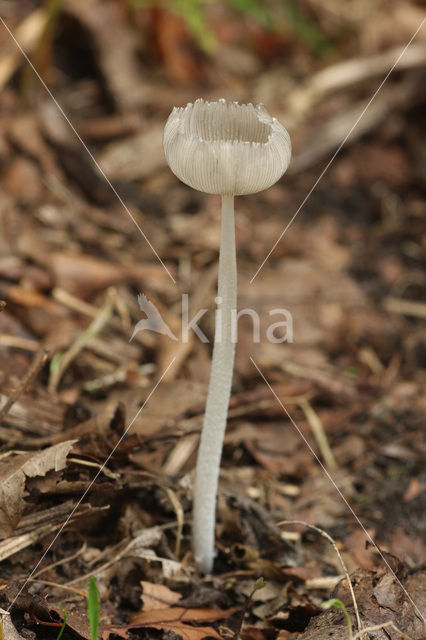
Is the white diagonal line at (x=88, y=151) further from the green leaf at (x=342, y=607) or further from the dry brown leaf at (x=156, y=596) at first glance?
the green leaf at (x=342, y=607)

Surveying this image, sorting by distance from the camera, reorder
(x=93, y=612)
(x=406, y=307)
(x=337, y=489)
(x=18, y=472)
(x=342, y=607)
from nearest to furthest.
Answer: (x=93, y=612)
(x=342, y=607)
(x=18, y=472)
(x=337, y=489)
(x=406, y=307)

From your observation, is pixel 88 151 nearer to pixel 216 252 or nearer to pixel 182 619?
pixel 216 252

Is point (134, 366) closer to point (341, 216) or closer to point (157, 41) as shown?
point (341, 216)

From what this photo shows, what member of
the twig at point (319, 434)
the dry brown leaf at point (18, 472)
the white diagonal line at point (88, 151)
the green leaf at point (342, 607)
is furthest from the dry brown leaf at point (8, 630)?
the white diagonal line at point (88, 151)

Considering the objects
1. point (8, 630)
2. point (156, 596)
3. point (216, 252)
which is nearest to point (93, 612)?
point (8, 630)

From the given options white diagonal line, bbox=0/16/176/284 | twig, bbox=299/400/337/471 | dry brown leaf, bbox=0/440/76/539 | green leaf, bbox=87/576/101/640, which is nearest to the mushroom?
dry brown leaf, bbox=0/440/76/539

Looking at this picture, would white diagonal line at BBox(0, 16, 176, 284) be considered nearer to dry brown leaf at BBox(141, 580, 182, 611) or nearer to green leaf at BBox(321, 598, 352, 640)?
dry brown leaf at BBox(141, 580, 182, 611)

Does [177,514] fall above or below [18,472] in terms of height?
below
